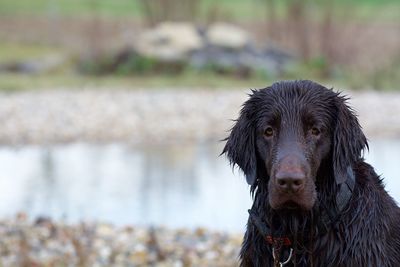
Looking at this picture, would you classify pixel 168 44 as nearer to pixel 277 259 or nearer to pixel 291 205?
pixel 277 259

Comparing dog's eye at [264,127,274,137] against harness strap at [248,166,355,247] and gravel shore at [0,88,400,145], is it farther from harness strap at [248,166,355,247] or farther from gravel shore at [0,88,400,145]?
gravel shore at [0,88,400,145]

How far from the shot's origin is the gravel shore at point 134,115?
18.1m

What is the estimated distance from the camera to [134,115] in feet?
66.5

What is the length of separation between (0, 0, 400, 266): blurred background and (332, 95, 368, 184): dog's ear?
0.83m

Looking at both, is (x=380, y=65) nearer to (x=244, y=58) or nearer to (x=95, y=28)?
(x=244, y=58)

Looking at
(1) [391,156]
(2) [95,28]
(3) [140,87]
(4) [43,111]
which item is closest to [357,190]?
(1) [391,156]

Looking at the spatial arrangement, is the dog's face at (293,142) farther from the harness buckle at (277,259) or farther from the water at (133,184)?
the water at (133,184)

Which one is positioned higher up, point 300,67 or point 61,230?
point 300,67

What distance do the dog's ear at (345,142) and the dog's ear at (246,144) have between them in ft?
1.41

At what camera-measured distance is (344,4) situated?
26438 millimetres

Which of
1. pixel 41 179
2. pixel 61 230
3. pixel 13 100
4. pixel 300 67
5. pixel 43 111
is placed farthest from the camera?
pixel 300 67

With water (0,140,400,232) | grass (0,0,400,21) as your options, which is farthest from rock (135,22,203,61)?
water (0,140,400,232)

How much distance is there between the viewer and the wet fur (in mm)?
4363

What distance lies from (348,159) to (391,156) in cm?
1027
